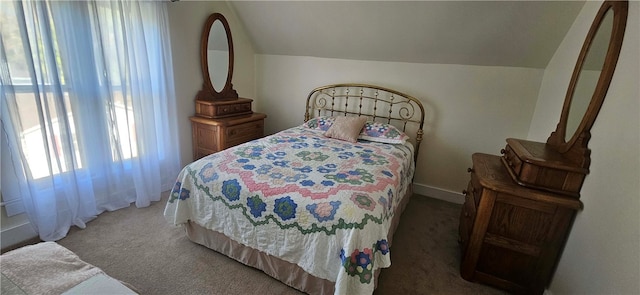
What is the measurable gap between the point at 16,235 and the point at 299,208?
2.11 meters

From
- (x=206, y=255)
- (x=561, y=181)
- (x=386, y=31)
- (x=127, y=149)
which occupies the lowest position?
(x=206, y=255)

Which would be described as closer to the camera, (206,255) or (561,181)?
(561,181)

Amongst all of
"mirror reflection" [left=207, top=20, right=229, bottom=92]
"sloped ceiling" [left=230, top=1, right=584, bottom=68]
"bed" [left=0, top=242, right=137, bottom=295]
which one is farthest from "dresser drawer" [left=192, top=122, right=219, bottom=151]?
"bed" [left=0, top=242, right=137, bottom=295]

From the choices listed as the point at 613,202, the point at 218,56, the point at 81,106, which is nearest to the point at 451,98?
the point at 613,202

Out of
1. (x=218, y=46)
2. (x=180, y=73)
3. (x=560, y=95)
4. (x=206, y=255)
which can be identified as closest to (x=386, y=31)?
(x=560, y=95)

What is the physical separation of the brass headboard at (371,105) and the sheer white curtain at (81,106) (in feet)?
5.54

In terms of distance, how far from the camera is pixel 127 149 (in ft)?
8.31

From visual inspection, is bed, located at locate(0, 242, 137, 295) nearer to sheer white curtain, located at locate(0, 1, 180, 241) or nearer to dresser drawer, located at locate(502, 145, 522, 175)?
sheer white curtain, located at locate(0, 1, 180, 241)

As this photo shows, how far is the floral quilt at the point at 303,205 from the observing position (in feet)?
4.82

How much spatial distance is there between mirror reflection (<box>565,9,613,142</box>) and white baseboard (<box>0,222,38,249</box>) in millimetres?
3788

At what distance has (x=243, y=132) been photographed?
323 centimetres

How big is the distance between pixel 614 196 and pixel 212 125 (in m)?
3.02

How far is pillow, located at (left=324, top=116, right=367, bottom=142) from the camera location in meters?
2.87

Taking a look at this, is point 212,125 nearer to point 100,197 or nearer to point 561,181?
point 100,197
